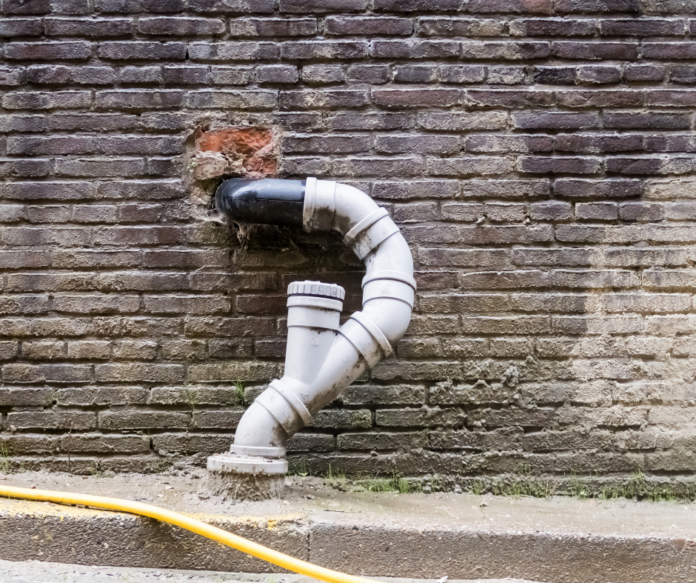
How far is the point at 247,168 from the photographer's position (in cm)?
238

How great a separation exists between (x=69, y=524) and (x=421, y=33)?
94.4 inches

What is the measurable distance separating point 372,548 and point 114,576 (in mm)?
864

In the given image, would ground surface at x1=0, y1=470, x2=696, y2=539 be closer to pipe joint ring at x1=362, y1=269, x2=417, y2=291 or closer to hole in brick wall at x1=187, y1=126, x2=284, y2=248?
pipe joint ring at x1=362, y1=269, x2=417, y2=291

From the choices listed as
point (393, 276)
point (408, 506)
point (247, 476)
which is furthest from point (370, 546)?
point (393, 276)

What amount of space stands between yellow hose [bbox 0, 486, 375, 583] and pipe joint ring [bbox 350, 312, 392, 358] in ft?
2.61

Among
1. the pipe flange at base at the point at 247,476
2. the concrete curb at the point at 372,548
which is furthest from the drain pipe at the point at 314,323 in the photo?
the concrete curb at the point at 372,548

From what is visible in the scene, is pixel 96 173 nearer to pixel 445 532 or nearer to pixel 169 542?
pixel 169 542

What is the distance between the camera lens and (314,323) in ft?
6.65

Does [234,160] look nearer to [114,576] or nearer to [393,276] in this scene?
[393,276]

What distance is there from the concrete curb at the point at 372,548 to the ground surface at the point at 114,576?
21 millimetres

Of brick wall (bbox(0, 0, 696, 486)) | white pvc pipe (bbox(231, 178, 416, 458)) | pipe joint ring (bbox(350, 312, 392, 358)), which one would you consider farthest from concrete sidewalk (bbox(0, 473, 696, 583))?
pipe joint ring (bbox(350, 312, 392, 358))

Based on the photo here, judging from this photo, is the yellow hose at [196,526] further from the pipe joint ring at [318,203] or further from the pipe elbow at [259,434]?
the pipe joint ring at [318,203]

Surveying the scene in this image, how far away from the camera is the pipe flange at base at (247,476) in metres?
1.96

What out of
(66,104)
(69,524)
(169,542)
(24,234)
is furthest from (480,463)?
(66,104)
